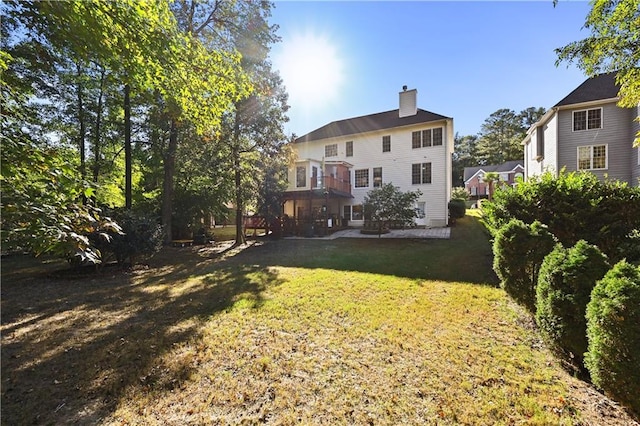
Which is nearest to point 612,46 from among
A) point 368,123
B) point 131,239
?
point 131,239

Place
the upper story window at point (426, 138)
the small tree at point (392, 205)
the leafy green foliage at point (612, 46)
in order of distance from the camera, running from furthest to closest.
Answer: the upper story window at point (426, 138) → the small tree at point (392, 205) → the leafy green foliage at point (612, 46)

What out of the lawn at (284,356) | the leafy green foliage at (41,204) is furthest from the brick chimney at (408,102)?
the leafy green foliage at (41,204)

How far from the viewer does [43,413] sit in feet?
8.70

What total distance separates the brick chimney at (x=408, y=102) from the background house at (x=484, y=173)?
76.9 feet

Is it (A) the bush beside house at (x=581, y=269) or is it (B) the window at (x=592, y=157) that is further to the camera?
(B) the window at (x=592, y=157)

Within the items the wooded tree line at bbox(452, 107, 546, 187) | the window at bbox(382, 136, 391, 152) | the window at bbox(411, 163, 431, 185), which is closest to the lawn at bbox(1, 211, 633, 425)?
the window at bbox(411, 163, 431, 185)

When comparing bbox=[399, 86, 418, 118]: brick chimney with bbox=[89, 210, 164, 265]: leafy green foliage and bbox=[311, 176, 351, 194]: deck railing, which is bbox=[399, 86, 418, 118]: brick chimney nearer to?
bbox=[311, 176, 351, 194]: deck railing

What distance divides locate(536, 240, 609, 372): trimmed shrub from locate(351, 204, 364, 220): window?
18.8m

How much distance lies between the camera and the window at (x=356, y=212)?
2234 centimetres

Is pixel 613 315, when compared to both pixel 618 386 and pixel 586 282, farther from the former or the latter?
pixel 586 282

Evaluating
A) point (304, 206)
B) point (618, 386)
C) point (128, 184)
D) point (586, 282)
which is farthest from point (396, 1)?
point (304, 206)

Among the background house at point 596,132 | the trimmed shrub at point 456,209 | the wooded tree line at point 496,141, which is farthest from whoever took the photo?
the wooded tree line at point 496,141

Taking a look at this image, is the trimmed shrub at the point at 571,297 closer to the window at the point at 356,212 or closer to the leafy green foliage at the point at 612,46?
the leafy green foliage at the point at 612,46

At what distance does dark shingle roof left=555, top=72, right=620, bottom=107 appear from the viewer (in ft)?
51.0
